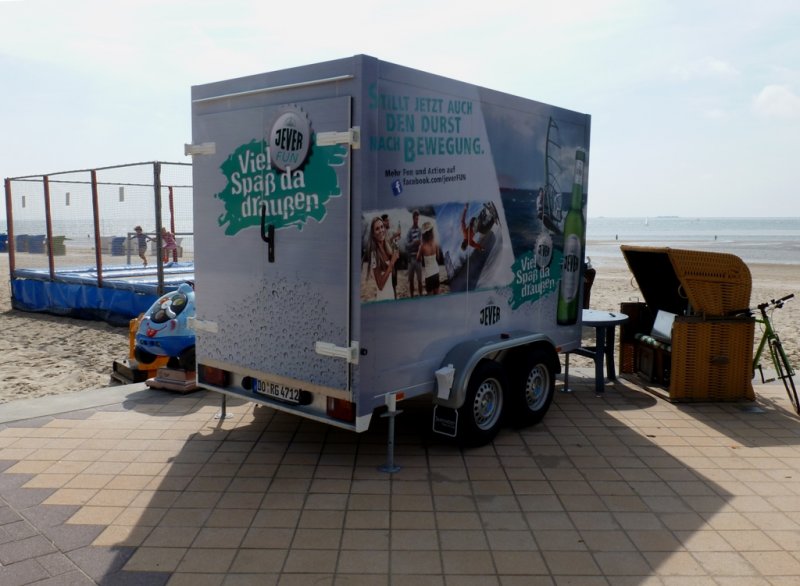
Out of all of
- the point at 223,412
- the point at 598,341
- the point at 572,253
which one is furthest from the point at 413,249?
the point at 598,341

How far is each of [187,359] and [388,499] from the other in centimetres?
359

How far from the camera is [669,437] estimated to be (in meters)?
6.12

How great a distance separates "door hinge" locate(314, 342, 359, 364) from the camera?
4645 mm

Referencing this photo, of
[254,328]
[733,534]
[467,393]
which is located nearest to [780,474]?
[733,534]

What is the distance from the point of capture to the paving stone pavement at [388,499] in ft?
12.4

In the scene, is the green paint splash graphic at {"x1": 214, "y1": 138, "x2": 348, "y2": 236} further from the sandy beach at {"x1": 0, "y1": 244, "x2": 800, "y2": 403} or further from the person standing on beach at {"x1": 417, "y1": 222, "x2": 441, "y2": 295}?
the sandy beach at {"x1": 0, "y1": 244, "x2": 800, "y2": 403}

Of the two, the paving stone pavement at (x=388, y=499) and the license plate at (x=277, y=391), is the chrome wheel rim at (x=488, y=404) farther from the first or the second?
the license plate at (x=277, y=391)

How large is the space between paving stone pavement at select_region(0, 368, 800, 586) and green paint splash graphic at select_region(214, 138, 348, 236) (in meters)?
1.97

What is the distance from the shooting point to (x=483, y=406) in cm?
575

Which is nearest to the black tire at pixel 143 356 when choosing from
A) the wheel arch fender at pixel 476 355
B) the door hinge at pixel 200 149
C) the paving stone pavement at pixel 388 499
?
the paving stone pavement at pixel 388 499

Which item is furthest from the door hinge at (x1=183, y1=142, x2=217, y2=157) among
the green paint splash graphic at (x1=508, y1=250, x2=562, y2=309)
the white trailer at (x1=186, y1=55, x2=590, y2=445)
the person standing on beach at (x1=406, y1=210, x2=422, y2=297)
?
the green paint splash graphic at (x1=508, y1=250, x2=562, y2=309)

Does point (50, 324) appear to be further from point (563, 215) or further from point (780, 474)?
point (780, 474)

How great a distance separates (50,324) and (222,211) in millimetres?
8803

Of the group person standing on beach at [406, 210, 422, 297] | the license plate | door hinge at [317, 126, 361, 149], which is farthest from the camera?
the license plate
